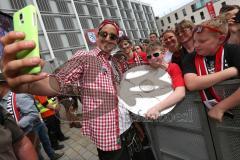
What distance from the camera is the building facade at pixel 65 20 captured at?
42.5 m

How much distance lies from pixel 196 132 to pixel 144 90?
61cm

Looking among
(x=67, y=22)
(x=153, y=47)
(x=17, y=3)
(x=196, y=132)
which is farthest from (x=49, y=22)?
(x=196, y=132)

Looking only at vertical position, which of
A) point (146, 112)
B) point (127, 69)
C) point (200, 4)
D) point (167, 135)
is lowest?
point (167, 135)

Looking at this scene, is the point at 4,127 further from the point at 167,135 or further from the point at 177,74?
the point at 167,135

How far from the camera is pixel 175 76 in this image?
8.55ft

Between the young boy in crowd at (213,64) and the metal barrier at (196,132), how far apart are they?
9cm

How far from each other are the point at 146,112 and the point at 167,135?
695 millimetres

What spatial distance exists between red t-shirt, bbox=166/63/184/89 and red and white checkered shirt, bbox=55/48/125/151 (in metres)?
0.51

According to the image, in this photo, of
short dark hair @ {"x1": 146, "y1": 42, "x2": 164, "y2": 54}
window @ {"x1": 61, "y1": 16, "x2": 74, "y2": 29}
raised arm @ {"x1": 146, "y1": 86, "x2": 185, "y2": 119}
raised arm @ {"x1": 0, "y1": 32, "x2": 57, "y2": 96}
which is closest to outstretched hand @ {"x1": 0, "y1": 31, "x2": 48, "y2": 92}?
raised arm @ {"x1": 0, "y1": 32, "x2": 57, "y2": 96}

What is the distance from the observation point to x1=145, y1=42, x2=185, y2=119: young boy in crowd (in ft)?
8.17

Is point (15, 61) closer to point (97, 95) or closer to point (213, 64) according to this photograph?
point (97, 95)

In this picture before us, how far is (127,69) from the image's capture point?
2.87m

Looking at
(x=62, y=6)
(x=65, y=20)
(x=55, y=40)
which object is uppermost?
(x=62, y=6)

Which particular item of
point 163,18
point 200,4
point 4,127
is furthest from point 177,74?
point 163,18
